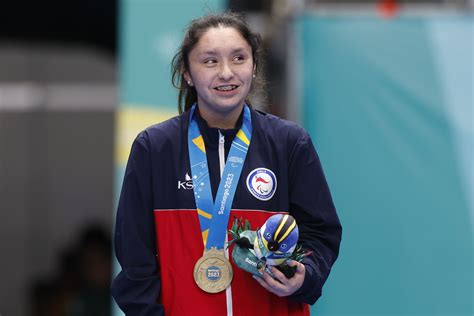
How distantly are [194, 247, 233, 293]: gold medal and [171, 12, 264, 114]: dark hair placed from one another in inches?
17.6

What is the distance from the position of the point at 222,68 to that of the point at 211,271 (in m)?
0.50

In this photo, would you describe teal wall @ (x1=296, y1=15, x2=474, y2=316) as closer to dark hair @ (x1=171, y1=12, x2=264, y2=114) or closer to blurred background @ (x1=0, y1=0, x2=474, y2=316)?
blurred background @ (x1=0, y1=0, x2=474, y2=316)

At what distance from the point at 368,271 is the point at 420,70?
1153mm

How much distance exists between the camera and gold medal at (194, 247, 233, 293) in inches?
86.4

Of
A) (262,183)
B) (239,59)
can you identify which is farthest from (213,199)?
(239,59)

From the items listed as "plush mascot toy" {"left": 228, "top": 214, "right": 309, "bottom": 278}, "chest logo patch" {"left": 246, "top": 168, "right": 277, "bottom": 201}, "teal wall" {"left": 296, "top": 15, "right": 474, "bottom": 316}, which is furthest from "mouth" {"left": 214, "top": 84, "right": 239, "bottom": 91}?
"teal wall" {"left": 296, "top": 15, "right": 474, "bottom": 316}

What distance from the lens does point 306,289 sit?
219 cm

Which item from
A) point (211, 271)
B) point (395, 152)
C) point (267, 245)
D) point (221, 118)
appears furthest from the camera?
point (395, 152)

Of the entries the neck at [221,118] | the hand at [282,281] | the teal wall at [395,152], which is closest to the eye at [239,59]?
the neck at [221,118]

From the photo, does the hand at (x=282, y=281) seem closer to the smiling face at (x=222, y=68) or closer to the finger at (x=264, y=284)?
the finger at (x=264, y=284)

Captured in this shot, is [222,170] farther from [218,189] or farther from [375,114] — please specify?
[375,114]

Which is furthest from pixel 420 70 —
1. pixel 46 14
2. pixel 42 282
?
pixel 42 282

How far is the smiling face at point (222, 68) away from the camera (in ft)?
7.34

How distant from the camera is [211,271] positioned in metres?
2.20
